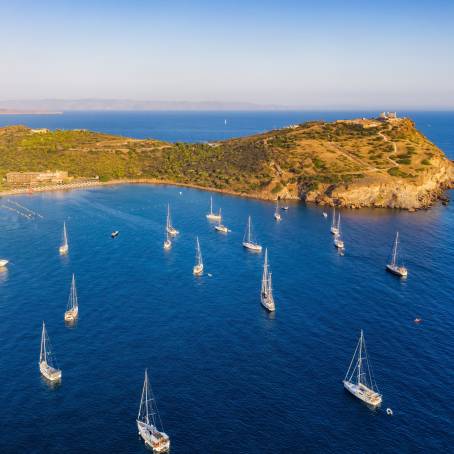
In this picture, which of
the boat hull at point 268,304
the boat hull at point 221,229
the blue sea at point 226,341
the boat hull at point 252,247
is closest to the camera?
the blue sea at point 226,341

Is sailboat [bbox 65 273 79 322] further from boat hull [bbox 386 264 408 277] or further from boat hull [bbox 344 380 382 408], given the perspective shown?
boat hull [bbox 386 264 408 277]

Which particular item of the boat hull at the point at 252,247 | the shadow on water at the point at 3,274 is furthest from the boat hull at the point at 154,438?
the boat hull at the point at 252,247

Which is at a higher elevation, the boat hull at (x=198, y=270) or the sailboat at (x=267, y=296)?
the sailboat at (x=267, y=296)

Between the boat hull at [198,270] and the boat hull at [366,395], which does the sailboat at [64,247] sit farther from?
the boat hull at [366,395]

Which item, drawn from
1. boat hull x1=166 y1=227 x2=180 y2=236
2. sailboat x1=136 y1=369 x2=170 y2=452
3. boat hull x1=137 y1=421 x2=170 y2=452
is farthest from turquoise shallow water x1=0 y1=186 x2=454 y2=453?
boat hull x1=166 y1=227 x2=180 y2=236

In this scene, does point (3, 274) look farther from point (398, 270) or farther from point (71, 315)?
point (398, 270)

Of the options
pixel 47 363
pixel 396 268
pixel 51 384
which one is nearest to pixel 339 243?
pixel 396 268

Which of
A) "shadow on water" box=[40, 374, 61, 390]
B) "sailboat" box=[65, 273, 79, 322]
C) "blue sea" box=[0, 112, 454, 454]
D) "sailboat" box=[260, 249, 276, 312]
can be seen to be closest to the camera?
"blue sea" box=[0, 112, 454, 454]

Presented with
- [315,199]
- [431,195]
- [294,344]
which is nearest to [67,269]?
[294,344]
